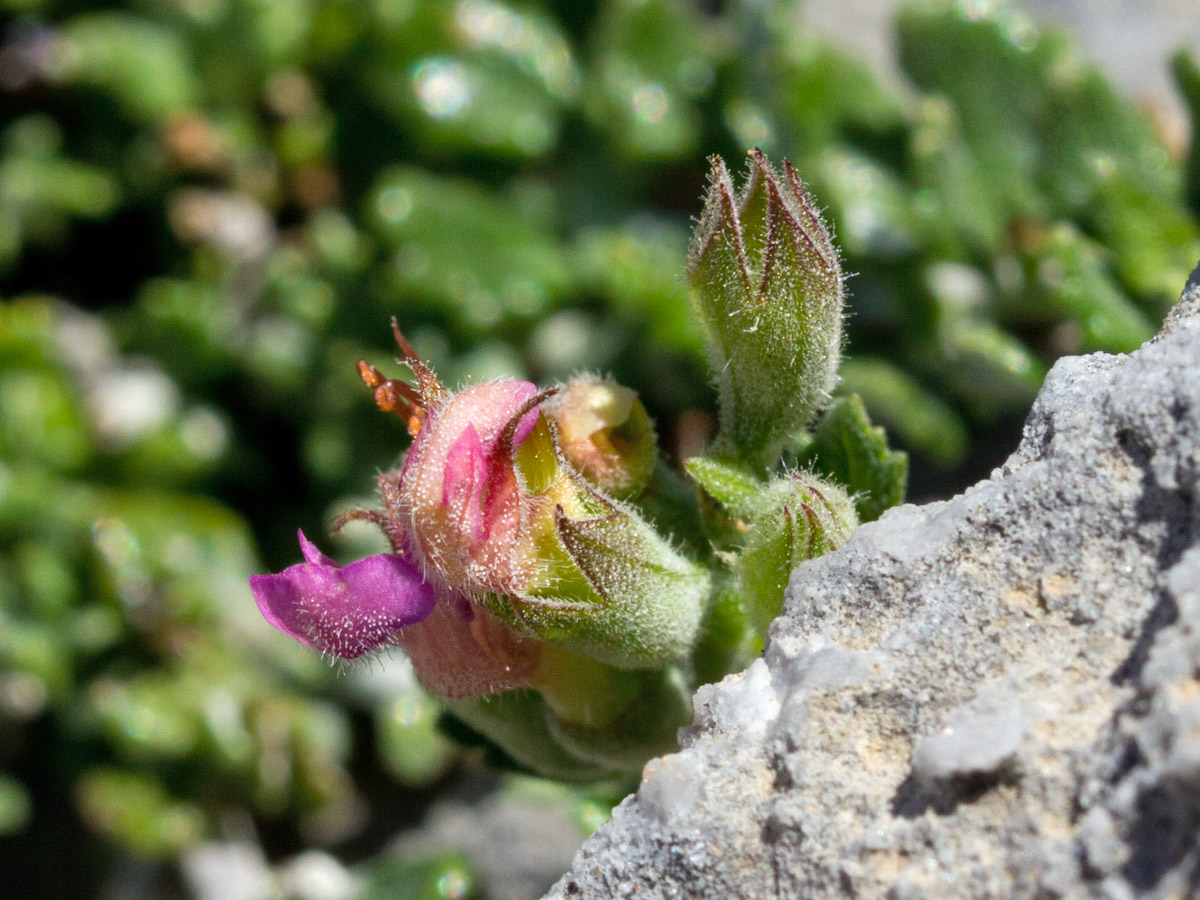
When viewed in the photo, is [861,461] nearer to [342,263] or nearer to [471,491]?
[471,491]

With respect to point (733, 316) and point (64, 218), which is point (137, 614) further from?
point (733, 316)

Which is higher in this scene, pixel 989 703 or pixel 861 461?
pixel 989 703

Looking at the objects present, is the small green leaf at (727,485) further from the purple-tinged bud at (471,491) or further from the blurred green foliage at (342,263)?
the blurred green foliage at (342,263)

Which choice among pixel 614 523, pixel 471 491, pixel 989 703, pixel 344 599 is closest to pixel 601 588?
pixel 614 523

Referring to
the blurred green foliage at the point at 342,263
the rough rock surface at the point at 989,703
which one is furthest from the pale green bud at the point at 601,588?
the blurred green foliage at the point at 342,263

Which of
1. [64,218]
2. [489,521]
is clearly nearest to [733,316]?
[489,521]

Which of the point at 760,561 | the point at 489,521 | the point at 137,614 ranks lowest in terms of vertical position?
the point at 137,614
